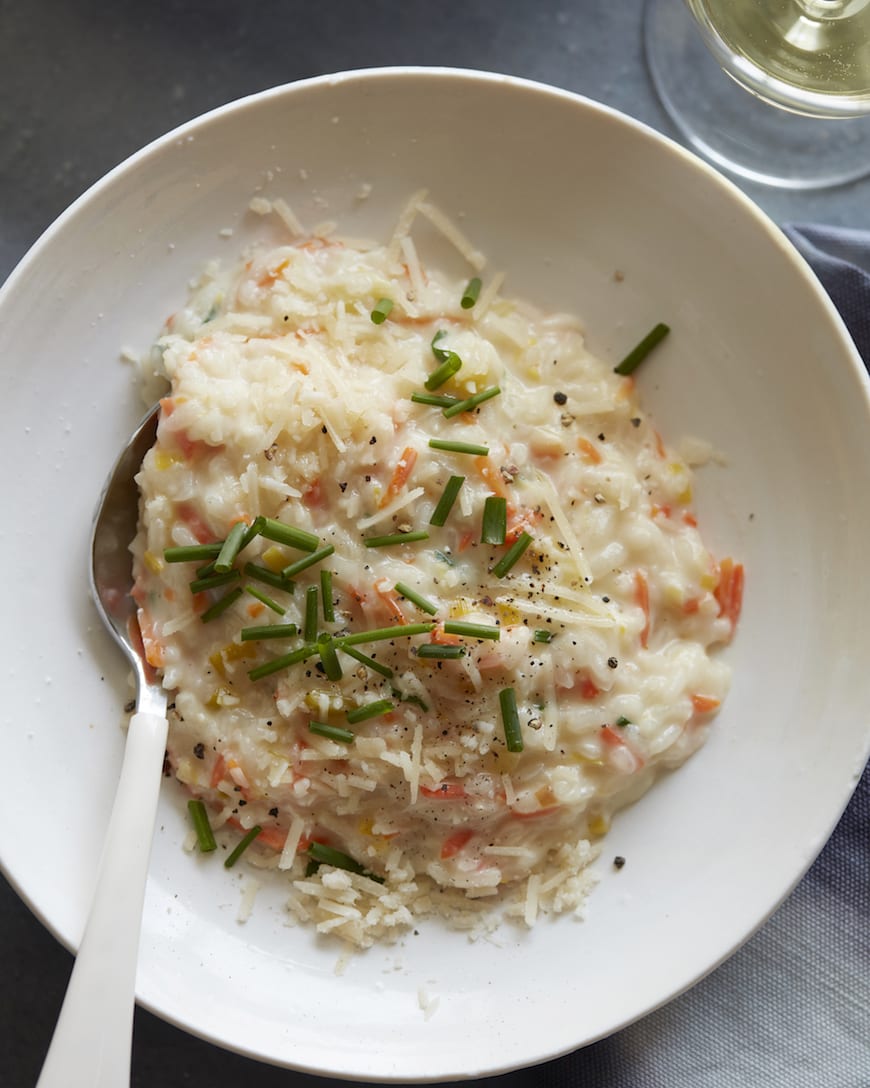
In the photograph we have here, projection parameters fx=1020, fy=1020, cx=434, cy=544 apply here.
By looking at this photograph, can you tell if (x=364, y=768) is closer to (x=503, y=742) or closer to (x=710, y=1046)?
(x=503, y=742)

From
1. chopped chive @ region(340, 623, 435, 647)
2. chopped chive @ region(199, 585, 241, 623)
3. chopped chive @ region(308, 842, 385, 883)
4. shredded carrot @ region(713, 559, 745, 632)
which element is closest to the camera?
chopped chive @ region(340, 623, 435, 647)

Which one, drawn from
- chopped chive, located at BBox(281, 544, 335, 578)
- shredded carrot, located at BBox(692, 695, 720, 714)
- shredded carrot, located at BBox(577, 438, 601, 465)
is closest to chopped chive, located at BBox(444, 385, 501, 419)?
shredded carrot, located at BBox(577, 438, 601, 465)

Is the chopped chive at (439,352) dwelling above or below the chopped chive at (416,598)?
above

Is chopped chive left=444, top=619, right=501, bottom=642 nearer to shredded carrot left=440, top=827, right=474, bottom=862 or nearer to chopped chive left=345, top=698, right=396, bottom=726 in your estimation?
chopped chive left=345, top=698, right=396, bottom=726

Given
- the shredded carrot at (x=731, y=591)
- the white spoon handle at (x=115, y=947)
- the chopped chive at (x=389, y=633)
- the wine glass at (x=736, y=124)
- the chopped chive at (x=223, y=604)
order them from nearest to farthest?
the white spoon handle at (x=115, y=947), the chopped chive at (x=389, y=633), the chopped chive at (x=223, y=604), the shredded carrot at (x=731, y=591), the wine glass at (x=736, y=124)

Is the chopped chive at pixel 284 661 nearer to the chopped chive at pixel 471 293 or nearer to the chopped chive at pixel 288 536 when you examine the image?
the chopped chive at pixel 288 536

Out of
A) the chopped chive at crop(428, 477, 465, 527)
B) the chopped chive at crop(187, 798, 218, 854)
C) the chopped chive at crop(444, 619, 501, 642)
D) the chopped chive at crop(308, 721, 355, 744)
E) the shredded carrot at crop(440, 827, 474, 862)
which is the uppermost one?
the chopped chive at crop(428, 477, 465, 527)

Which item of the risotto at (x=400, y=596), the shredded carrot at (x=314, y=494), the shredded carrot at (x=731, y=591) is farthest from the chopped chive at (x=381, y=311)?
the shredded carrot at (x=731, y=591)

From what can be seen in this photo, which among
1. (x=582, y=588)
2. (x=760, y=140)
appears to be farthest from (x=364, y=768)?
(x=760, y=140)
